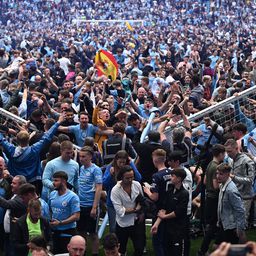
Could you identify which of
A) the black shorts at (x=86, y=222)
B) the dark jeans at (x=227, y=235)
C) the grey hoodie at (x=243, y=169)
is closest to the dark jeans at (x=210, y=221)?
the dark jeans at (x=227, y=235)

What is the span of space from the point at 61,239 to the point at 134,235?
88 cm

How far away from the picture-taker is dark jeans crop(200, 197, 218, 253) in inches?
461

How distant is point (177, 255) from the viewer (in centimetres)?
1116

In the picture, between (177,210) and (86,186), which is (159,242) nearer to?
(177,210)

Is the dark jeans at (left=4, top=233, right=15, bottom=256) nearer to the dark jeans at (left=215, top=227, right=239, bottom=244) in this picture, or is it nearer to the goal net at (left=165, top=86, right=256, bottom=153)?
the dark jeans at (left=215, top=227, right=239, bottom=244)

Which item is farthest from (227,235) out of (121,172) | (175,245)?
(121,172)

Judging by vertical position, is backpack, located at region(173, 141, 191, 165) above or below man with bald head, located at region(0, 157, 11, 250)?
above

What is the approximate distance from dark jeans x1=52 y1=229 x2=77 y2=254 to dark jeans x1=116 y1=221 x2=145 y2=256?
0.58 meters

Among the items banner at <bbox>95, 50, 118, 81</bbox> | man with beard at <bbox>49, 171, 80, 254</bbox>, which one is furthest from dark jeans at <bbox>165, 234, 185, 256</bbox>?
banner at <bbox>95, 50, 118, 81</bbox>

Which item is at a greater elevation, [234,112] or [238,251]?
[234,112]

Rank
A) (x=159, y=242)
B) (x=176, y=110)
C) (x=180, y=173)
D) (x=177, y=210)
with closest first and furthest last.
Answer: (x=180, y=173)
(x=177, y=210)
(x=159, y=242)
(x=176, y=110)

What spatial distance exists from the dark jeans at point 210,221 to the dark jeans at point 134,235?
2.50 ft

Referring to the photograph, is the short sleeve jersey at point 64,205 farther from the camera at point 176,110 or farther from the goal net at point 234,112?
the goal net at point 234,112

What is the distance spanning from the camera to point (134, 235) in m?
11.5
